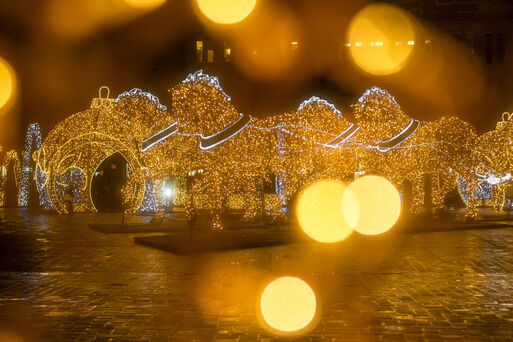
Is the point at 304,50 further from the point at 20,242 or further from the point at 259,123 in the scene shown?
the point at 20,242

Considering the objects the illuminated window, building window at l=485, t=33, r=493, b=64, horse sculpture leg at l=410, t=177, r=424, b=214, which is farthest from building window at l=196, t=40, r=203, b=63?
horse sculpture leg at l=410, t=177, r=424, b=214

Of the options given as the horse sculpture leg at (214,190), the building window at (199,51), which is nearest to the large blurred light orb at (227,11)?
the building window at (199,51)

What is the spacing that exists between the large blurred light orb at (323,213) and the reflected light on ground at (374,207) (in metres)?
0.61

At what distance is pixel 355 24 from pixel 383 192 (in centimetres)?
2340

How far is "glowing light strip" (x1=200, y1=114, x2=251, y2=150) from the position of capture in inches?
733

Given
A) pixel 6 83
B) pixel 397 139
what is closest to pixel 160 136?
pixel 397 139

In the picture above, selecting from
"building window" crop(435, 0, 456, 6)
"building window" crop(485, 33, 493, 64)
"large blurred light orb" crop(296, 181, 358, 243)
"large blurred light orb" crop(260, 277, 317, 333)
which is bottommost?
"large blurred light orb" crop(260, 277, 317, 333)

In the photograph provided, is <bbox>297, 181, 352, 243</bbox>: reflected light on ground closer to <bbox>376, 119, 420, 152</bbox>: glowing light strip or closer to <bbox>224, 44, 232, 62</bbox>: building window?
<bbox>376, 119, 420, 152</bbox>: glowing light strip

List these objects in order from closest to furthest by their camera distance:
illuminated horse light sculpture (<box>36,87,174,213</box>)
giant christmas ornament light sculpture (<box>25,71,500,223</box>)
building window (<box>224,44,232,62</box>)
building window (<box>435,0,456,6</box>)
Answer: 1. giant christmas ornament light sculpture (<box>25,71,500,223</box>)
2. illuminated horse light sculpture (<box>36,87,174,213</box>)
3. building window (<box>435,0,456,6</box>)
4. building window (<box>224,44,232,62</box>)

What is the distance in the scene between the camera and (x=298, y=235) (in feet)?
66.6

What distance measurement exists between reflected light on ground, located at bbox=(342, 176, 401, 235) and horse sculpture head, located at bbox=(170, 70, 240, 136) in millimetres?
7382

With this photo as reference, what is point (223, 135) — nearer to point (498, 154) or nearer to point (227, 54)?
point (498, 154)

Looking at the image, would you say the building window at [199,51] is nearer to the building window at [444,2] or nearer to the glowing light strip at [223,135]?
the building window at [444,2]

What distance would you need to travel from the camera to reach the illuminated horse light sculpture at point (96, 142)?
2662cm
